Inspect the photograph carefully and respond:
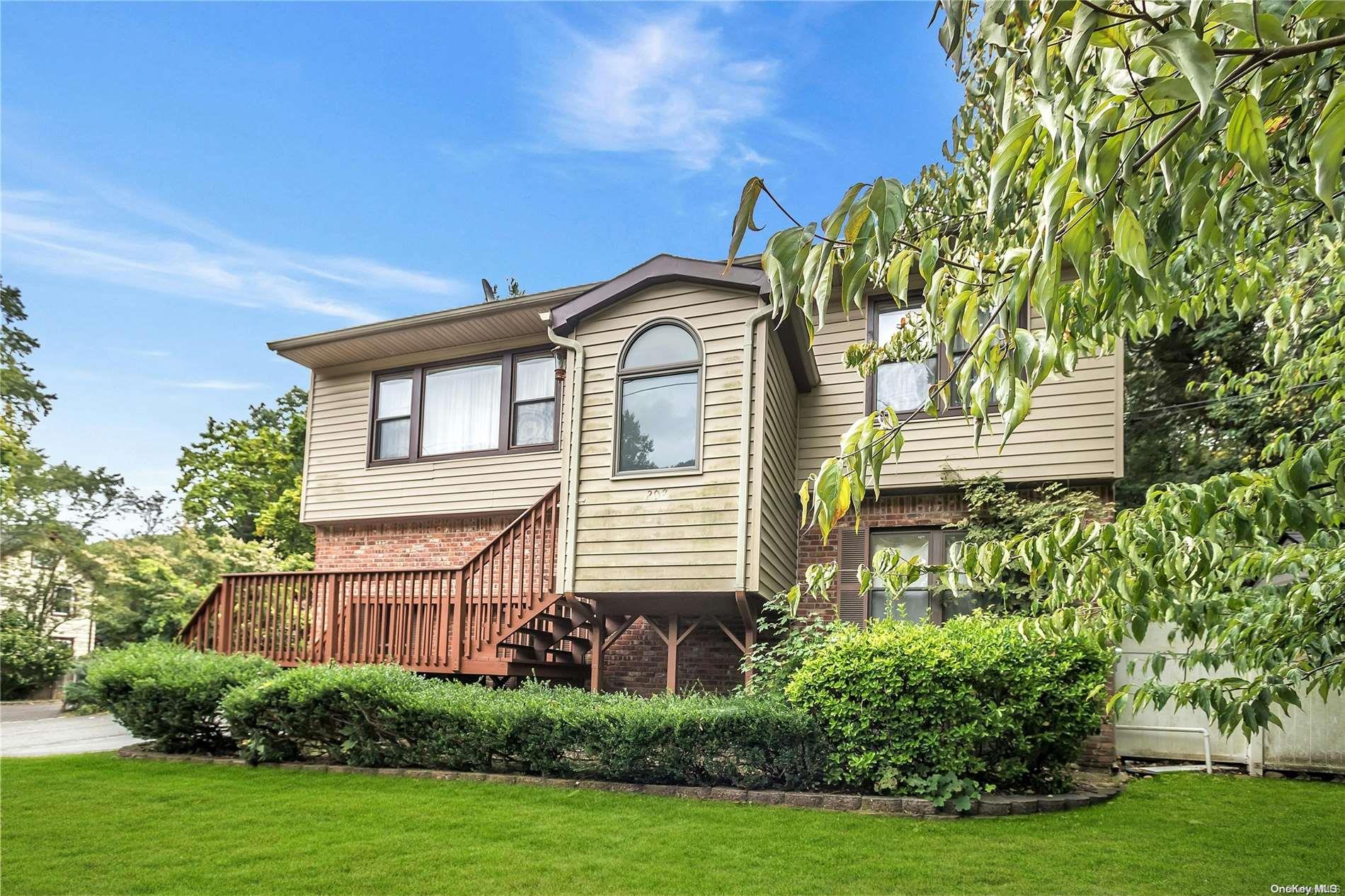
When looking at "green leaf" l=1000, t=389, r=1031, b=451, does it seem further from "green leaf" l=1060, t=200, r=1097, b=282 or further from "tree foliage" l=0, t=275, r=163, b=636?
"tree foliage" l=0, t=275, r=163, b=636

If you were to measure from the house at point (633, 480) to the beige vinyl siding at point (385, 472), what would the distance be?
0.14ft

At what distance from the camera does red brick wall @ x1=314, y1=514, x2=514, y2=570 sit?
41.6 feet

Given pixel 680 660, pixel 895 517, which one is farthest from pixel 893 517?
pixel 680 660

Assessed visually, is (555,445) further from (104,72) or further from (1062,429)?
(104,72)

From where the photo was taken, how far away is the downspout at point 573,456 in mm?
9445

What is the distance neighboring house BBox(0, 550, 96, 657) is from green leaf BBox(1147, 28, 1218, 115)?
22089mm

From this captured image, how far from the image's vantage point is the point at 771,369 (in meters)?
9.36

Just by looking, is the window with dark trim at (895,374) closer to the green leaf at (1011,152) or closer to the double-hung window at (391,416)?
the double-hung window at (391,416)

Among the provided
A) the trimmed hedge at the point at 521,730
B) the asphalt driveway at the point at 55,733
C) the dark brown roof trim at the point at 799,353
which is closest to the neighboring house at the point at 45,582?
the asphalt driveway at the point at 55,733

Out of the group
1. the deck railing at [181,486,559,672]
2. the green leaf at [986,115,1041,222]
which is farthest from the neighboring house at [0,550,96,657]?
the green leaf at [986,115,1041,222]

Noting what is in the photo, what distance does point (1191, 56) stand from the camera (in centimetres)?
123

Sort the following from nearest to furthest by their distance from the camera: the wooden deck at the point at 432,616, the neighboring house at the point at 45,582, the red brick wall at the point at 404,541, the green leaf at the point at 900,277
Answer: the green leaf at the point at 900,277 < the wooden deck at the point at 432,616 < the red brick wall at the point at 404,541 < the neighboring house at the point at 45,582

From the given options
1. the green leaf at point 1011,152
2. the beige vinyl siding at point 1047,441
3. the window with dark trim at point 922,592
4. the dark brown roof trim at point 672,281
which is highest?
the dark brown roof trim at point 672,281

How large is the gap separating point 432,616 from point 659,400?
3.59m
